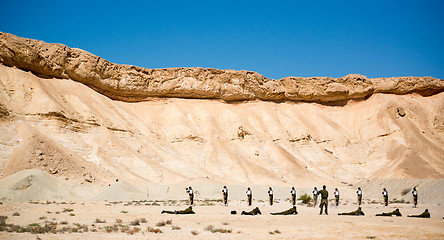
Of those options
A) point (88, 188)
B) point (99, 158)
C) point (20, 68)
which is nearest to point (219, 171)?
point (99, 158)

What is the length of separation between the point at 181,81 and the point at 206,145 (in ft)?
34.4

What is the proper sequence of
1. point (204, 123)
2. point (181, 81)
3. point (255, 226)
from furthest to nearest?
1. point (181, 81)
2. point (204, 123)
3. point (255, 226)

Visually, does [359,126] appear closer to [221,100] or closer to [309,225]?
[221,100]

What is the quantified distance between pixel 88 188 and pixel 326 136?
111ft

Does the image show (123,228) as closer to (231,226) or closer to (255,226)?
(231,226)

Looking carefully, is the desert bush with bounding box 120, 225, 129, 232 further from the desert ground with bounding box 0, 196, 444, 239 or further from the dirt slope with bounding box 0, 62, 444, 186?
the dirt slope with bounding box 0, 62, 444, 186

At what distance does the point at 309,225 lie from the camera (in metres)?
16.3

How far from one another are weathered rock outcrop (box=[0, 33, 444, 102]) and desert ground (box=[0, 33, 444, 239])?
0.14m

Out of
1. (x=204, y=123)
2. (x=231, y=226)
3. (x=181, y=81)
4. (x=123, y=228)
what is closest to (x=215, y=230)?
(x=231, y=226)

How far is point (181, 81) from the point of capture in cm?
5516

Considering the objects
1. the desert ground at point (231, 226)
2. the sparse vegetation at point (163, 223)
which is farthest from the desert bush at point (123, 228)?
the sparse vegetation at point (163, 223)

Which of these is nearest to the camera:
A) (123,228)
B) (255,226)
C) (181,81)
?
(123,228)

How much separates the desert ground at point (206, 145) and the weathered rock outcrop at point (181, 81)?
0.14 metres

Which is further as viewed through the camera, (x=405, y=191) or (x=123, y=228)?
(x=405, y=191)
